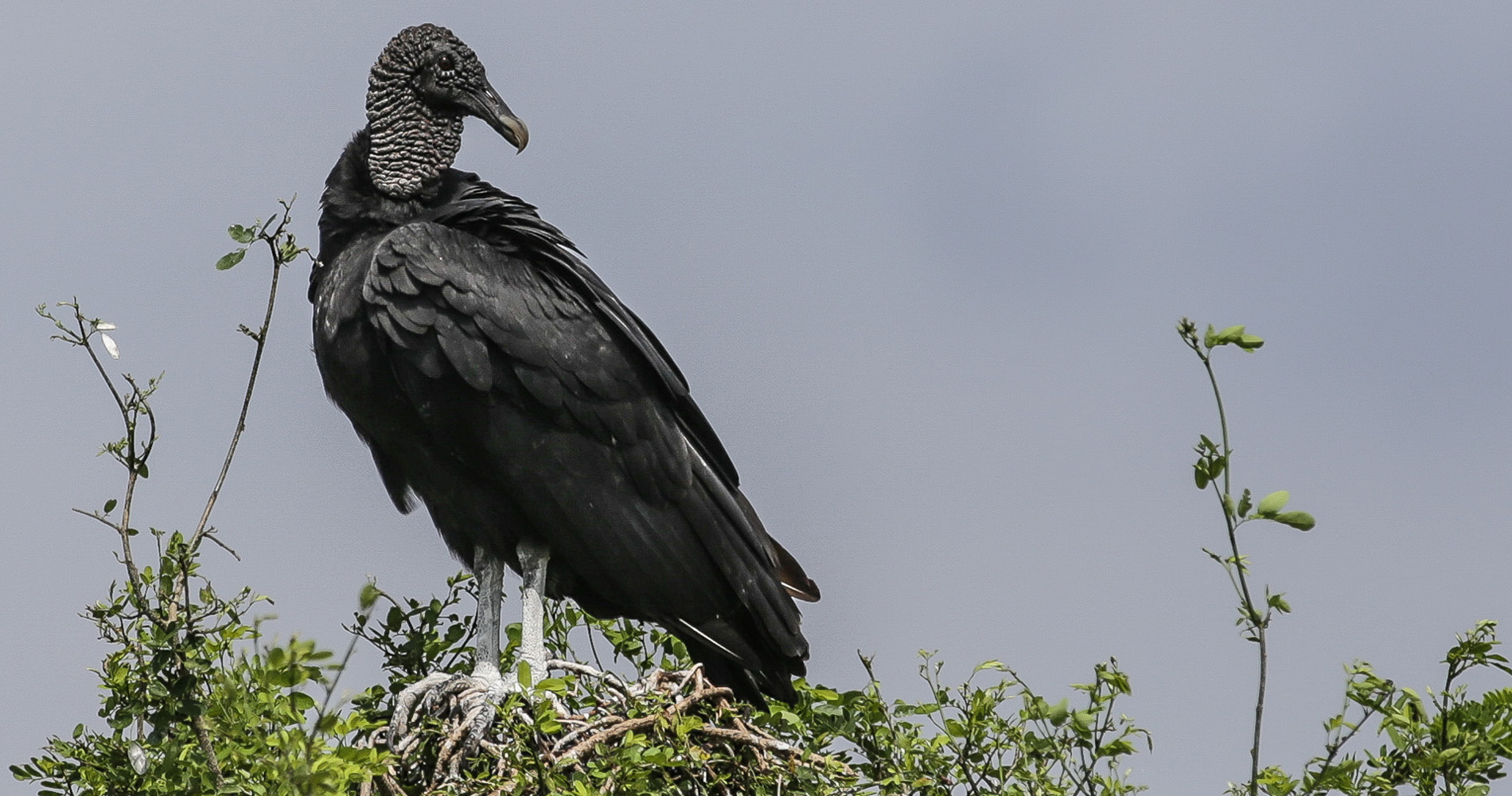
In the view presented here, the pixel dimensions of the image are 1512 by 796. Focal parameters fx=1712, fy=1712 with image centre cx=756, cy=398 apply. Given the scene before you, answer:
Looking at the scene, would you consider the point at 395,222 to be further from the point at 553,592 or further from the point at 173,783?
the point at 173,783

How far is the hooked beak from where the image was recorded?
5773mm

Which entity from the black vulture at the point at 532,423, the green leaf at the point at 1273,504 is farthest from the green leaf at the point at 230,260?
the green leaf at the point at 1273,504

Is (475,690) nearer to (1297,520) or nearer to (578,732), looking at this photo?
(578,732)

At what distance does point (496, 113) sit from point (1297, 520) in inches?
137

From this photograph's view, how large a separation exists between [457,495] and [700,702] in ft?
3.81

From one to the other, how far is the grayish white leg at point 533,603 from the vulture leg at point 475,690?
0.04m

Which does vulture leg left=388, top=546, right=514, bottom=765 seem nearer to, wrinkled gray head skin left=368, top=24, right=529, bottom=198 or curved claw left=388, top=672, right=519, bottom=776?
curved claw left=388, top=672, right=519, bottom=776

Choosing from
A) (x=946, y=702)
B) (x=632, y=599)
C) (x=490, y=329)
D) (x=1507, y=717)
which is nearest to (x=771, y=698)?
(x=632, y=599)

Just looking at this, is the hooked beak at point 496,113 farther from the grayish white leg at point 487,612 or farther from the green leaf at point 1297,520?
the green leaf at point 1297,520

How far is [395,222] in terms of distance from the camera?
18.3 ft

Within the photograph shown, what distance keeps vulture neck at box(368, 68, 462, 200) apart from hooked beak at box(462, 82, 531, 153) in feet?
0.29

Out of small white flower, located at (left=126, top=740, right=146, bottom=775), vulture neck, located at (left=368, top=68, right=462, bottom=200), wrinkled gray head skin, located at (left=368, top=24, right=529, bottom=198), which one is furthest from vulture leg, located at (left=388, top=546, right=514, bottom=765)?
wrinkled gray head skin, located at (left=368, top=24, right=529, bottom=198)

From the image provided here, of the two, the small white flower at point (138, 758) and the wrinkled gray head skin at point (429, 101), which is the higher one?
the wrinkled gray head skin at point (429, 101)

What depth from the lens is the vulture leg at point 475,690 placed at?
15.1 feet
